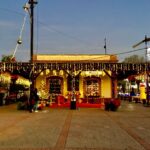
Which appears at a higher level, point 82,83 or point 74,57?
point 74,57

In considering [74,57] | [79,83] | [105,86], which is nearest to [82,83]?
[79,83]

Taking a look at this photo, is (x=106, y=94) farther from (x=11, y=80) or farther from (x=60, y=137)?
(x=60, y=137)

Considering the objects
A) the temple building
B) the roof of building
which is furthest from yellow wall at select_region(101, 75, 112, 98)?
the roof of building

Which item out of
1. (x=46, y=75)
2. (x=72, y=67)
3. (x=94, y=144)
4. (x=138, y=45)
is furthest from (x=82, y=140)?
(x=138, y=45)

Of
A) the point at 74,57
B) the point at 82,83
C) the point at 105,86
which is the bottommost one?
the point at 105,86

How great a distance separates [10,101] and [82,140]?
30.5 meters

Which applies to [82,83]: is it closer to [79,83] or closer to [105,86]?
[79,83]

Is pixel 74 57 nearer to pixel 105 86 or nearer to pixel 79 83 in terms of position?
pixel 79 83

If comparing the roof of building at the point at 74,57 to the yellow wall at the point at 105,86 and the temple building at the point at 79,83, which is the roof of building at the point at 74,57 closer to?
the temple building at the point at 79,83

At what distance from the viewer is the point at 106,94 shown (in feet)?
118

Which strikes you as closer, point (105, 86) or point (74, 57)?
point (105, 86)

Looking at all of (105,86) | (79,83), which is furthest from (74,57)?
(105,86)

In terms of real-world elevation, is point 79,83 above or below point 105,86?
above

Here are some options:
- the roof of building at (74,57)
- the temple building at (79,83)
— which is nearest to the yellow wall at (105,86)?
the temple building at (79,83)
